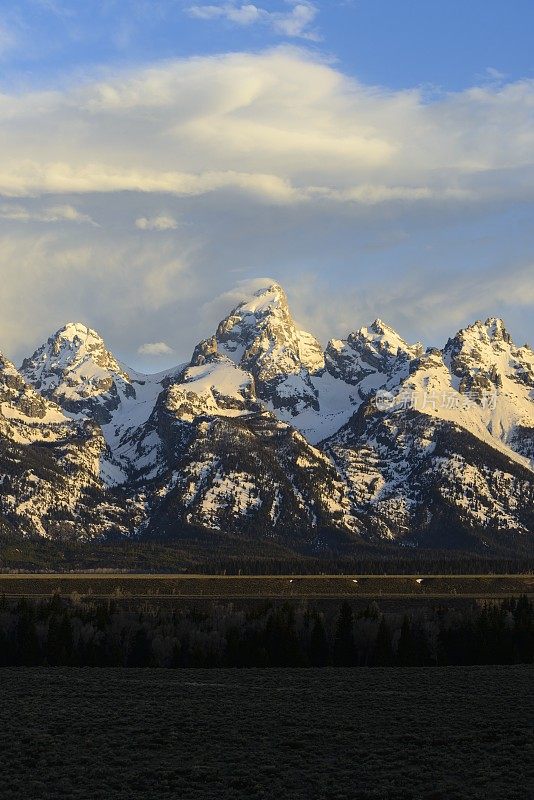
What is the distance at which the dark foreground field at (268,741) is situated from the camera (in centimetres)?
5938

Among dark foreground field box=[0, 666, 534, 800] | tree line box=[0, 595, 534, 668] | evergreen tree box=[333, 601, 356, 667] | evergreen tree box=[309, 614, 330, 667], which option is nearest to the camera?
dark foreground field box=[0, 666, 534, 800]

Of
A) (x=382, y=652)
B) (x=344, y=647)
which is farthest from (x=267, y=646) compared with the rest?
(x=382, y=652)

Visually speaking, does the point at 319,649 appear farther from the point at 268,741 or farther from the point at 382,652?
the point at 268,741

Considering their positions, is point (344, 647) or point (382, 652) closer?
point (382, 652)

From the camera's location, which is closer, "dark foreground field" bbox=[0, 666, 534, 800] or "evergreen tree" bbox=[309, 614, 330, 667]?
"dark foreground field" bbox=[0, 666, 534, 800]

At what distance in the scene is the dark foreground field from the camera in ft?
195

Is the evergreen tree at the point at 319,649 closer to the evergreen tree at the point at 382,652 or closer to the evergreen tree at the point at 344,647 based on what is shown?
the evergreen tree at the point at 344,647

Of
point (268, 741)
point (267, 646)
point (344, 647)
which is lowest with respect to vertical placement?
point (268, 741)

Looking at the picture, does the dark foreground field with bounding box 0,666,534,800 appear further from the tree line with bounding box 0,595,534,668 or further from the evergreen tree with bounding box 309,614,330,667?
the evergreen tree with bounding box 309,614,330,667

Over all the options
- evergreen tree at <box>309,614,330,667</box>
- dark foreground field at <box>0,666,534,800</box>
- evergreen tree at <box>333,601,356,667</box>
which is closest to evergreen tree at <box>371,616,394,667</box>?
evergreen tree at <box>333,601,356,667</box>

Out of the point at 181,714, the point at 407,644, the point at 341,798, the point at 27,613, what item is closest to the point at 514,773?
the point at 341,798

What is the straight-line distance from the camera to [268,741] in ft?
233

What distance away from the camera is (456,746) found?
68500mm

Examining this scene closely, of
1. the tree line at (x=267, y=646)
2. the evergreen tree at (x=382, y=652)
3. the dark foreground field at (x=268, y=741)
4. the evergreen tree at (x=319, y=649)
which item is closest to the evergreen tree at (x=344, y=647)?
the tree line at (x=267, y=646)
